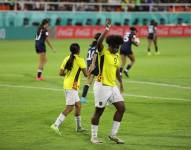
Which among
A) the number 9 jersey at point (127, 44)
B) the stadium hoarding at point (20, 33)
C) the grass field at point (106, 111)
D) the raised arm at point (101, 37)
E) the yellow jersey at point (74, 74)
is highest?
the raised arm at point (101, 37)

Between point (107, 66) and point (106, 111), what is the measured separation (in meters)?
4.90

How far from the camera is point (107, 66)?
12852 millimetres

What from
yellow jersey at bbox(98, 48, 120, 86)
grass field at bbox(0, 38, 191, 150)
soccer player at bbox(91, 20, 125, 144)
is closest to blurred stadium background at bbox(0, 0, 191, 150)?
grass field at bbox(0, 38, 191, 150)

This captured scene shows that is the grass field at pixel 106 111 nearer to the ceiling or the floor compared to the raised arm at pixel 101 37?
nearer to the floor

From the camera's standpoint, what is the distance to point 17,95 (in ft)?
67.3

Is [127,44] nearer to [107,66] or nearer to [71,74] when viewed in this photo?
[71,74]

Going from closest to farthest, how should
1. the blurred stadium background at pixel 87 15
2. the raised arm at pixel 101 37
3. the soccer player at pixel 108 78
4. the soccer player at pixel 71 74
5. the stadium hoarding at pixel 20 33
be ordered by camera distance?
the raised arm at pixel 101 37 < the soccer player at pixel 108 78 < the soccer player at pixel 71 74 < the stadium hoarding at pixel 20 33 < the blurred stadium background at pixel 87 15

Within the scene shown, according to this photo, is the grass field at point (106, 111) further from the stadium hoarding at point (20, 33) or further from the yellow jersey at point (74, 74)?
the stadium hoarding at point (20, 33)

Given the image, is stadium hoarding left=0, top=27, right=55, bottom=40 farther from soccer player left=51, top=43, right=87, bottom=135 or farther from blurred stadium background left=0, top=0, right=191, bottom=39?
soccer player left=51, top=43, right=87, bottom=135

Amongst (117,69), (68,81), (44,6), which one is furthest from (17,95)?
(44,6)

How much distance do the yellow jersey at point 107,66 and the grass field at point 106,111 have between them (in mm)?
1447

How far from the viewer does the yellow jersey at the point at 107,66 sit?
42.0 ft

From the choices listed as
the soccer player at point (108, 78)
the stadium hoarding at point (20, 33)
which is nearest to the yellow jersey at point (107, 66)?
the soccer player at point (108, 78)

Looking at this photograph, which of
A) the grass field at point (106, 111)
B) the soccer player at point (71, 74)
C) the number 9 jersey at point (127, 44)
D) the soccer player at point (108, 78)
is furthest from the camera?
the number 9 jersey at point (127, 44)
